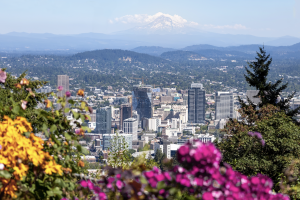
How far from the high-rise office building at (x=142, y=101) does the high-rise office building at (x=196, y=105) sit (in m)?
5.17

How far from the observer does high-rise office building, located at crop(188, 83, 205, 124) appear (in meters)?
41.6

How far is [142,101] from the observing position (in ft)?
142

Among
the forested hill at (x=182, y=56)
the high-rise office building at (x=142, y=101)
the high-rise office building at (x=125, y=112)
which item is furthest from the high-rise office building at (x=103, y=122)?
the forested hill at (x=182, y=56)

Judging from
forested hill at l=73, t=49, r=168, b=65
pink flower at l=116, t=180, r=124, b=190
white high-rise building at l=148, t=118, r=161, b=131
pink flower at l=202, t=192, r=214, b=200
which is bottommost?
white high-rise building at l=148, t=118, r=161, b=131

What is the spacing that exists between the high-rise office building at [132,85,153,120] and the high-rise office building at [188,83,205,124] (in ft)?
17.0

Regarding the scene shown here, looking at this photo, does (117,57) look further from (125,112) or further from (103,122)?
(103,122)

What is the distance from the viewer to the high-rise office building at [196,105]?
4162 centimetres

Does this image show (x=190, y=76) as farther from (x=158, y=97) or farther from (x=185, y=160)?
(x=185, y=160)

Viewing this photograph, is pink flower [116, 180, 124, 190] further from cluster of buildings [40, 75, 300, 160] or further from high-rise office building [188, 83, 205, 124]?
high-rise office building [188, 83, 205, 124]

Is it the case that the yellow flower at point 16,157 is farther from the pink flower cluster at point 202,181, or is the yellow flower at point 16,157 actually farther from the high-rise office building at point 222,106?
the high-rise office building at point 222,106

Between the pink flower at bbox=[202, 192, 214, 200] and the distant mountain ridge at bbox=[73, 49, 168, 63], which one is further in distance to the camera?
the distant mountain ridge at bbox=[73, 49, 168, 63]

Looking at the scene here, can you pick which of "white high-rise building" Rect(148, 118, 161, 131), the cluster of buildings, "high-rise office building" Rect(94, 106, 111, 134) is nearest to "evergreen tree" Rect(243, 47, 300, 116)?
the cluster of buildings

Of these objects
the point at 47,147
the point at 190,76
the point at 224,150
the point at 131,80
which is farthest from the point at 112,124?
the point at 190,76

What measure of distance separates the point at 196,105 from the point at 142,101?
6951mm
